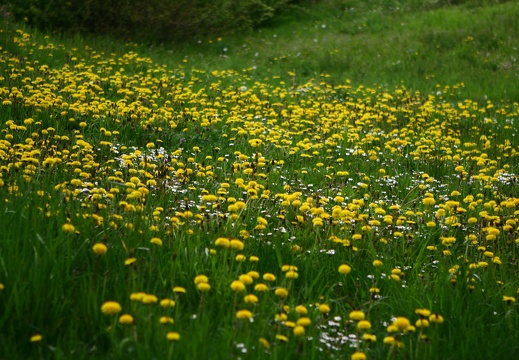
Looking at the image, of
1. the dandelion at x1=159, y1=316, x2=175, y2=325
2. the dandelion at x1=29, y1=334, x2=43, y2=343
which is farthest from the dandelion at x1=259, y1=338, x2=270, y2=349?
the dandelion at x1=29, y1=334, x2=43, y2=343

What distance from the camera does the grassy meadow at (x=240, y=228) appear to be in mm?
2438

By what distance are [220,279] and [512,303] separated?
1658 millimetres

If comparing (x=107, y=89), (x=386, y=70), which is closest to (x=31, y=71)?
(x=107, y=89)

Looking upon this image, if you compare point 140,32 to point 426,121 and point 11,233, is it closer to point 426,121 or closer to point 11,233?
point 426,121

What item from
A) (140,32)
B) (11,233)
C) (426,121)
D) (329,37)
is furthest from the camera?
(329,37)

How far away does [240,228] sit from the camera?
3.69m

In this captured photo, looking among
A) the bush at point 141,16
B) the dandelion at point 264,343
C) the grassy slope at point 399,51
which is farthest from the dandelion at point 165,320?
the bush at point 141,16

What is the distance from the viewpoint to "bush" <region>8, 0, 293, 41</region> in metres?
12.8

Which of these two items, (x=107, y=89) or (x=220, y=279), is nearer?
(x=220, y=279)

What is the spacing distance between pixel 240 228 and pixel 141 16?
1163 cm

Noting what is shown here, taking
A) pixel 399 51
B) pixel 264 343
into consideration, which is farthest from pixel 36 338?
pixel 399 51

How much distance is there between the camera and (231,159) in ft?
19.4

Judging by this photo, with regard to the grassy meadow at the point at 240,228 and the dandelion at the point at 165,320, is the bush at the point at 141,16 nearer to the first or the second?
the grassy meadow at the point at 240,228

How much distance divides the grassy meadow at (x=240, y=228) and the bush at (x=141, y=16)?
320 centimetres
